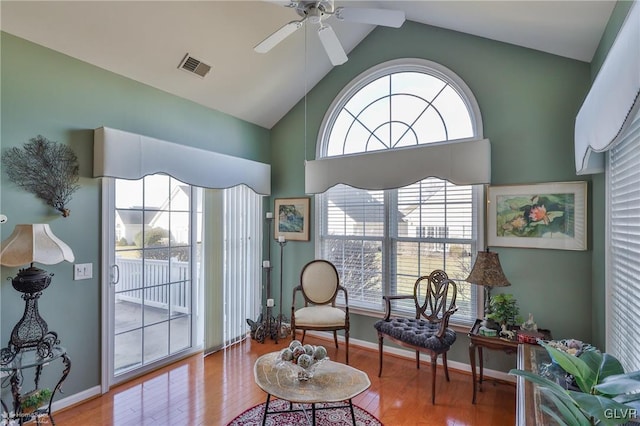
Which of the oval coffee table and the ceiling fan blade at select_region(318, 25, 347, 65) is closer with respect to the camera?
the oval coffee table

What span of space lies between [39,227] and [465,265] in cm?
355

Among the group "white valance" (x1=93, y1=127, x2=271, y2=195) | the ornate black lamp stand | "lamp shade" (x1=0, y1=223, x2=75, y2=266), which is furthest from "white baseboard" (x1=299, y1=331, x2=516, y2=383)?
"lamp shade" (x1=0, y1=223, x2=75, y2=266)

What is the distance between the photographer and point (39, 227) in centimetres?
218

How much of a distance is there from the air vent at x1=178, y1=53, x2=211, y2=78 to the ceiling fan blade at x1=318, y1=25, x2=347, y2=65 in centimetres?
145

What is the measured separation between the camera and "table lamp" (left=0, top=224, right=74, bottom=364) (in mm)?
2082

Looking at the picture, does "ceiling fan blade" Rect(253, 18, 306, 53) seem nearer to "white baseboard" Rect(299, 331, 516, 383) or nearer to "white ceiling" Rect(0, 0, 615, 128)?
"white ceiling" Rect(0, 0, 615, 128)

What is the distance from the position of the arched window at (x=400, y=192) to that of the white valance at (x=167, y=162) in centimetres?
100

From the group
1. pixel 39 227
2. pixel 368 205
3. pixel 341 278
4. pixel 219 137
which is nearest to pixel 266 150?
pixel 219 137

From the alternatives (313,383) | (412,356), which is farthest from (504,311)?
(313,383)

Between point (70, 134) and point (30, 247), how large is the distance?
1006mm

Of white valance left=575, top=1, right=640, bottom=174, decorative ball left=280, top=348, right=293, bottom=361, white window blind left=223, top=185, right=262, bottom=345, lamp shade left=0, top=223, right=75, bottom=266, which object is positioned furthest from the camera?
white window blind left=223, top=185, right=262, bottom=345

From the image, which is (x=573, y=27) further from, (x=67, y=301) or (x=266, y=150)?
(x=67, y=301)

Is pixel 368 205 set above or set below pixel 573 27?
below

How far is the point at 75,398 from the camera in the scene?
261 centimetres
